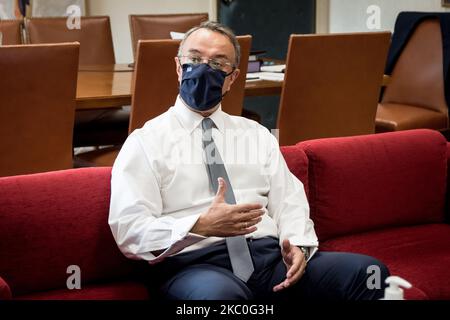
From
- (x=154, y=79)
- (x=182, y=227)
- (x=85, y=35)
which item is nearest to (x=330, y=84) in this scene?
(x=154, y=79)

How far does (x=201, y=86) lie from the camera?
6.77ft

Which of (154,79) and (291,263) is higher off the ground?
(154,79)

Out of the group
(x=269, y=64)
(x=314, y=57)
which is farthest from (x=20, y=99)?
(x=269, y=64)

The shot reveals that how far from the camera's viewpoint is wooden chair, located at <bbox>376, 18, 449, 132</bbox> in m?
3.88

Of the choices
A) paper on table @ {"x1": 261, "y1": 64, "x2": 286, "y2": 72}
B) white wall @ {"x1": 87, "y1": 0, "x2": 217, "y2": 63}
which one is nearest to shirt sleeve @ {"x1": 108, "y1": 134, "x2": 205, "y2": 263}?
paper on table @ {"x1": 261, "y1": 64, "x2": 286, "y2": 72}

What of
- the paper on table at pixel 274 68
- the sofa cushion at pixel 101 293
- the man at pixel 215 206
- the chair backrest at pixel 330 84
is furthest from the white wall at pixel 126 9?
the sofa cushion at pixel 101 293

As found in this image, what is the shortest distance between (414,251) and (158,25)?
99.1 inches

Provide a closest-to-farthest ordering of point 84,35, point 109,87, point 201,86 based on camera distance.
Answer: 1. point 201,86
2. point 109,87
3. point 84,35

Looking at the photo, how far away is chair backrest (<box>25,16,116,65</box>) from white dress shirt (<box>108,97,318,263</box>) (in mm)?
2256

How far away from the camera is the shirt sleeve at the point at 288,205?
79.8 inches

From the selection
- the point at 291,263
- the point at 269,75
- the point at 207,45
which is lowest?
the point at 291,263

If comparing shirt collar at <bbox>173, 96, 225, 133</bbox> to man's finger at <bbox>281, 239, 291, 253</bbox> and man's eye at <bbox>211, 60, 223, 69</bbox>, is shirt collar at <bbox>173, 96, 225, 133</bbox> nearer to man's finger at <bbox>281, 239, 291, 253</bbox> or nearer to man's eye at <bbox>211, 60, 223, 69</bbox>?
man's eye at <bbox>211, 60, 223, 69</bbox>

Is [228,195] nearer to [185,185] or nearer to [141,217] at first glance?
[185,185]

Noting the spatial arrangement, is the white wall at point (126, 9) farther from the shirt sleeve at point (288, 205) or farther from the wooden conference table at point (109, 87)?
the shirt sleeve at point (288, 205)
